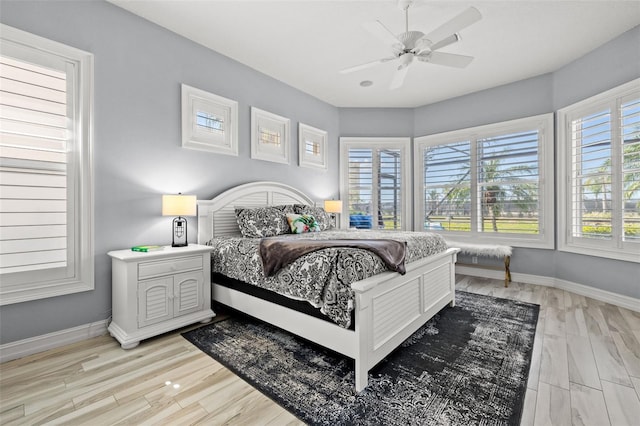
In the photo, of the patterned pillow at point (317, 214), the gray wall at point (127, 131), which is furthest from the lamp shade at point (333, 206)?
the gray wall at point (127, 131)

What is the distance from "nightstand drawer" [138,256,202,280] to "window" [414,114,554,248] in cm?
398

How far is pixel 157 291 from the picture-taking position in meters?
2.45

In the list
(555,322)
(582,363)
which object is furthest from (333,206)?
(582,363)

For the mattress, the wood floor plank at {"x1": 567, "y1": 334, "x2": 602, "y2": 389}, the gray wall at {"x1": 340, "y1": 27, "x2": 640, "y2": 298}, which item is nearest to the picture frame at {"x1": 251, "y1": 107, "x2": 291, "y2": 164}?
the gray wall at {"x1": 340, "y1": 27, "x2": 640, "y2": 298}

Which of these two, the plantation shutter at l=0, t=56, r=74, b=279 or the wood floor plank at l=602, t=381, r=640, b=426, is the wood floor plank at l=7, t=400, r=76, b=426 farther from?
the wood floor plank at l=602, t=381, r=640, b=426

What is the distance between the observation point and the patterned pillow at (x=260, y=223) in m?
3.24

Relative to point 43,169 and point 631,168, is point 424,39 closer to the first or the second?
point 631,168

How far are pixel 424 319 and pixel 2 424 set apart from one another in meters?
2.76

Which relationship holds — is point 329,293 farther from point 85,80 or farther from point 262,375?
point 85,80

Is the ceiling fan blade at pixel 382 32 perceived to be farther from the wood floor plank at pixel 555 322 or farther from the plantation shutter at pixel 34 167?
the wood floor plank at pixel 555 322

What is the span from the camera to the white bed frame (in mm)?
1786

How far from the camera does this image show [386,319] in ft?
6.59

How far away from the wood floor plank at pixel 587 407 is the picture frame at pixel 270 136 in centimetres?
376

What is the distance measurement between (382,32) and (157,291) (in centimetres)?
281
